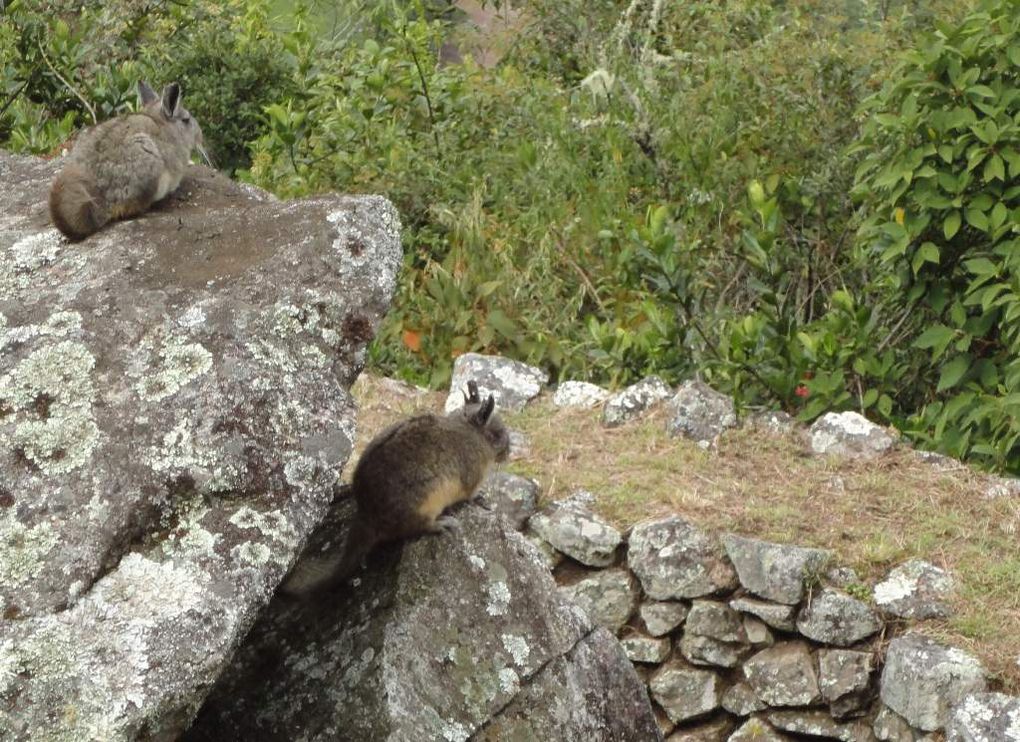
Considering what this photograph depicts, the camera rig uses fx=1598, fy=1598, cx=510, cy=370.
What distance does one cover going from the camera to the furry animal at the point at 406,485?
524 centimetres

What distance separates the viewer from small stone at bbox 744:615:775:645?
709cm

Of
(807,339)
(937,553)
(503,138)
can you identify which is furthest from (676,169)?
(937,553)

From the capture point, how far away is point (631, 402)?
8.53m

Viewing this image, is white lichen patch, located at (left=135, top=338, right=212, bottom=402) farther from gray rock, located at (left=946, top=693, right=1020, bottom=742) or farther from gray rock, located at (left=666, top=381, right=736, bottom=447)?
gray rock, located at (left=666, top=381, right=736, bottom=447)

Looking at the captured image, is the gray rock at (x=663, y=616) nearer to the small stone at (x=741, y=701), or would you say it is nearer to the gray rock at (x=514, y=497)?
the small stone at (x=741, y=701)

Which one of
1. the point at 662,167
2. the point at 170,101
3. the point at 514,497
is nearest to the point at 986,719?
the point at 514,497

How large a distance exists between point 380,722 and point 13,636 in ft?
4.28

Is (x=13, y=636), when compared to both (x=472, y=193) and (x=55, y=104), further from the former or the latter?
(x=55, y=104)

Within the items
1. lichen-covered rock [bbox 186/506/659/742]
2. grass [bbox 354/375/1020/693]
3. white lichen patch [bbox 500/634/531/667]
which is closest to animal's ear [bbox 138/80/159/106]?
grass [bbox 354/375/1020/693]

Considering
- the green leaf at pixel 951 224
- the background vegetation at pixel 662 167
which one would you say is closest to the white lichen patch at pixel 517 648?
the background vegetation at pixel 662 167

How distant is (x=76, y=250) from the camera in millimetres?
5266

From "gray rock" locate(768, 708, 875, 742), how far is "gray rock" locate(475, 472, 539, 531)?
58.2 inches

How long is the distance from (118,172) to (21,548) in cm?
198

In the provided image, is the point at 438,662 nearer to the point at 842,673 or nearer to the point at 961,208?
the point at 842,673
